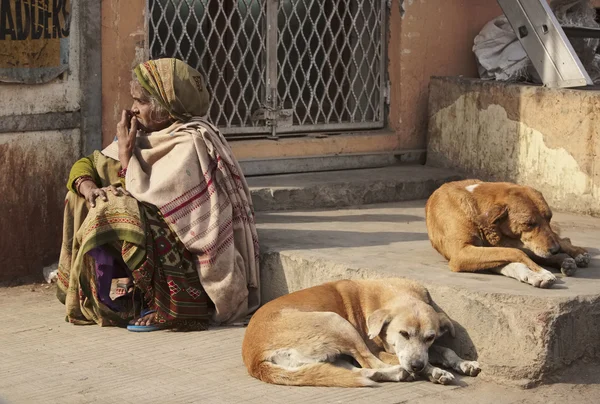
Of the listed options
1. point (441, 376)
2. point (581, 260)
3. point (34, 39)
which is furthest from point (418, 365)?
point (34, 39)

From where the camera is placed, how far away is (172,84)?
249 inches

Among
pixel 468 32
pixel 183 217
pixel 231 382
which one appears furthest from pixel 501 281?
pixel 468 32

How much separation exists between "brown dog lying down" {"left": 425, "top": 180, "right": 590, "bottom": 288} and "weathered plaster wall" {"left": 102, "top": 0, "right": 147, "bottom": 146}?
264 centimetres

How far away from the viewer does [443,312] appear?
542 centimetres

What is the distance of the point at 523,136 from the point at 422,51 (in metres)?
1.28

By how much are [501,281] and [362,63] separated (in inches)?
151

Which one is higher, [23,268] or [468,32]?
[468,32]

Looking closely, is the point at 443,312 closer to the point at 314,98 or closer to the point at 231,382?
the point at 231,382

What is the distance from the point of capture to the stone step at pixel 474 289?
16.8ft

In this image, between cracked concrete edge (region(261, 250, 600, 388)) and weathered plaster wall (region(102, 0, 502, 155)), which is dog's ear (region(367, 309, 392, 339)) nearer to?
cracked concrete edge (region(261, 250, 600, 388))

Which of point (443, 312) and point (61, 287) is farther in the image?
point (61, 287)

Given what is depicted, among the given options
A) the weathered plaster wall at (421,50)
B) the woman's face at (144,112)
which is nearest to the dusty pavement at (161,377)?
the woman's face at (144,112)

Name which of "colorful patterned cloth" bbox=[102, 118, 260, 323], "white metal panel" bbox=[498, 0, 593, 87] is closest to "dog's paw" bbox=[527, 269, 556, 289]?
"colorful patterned cloth" bbox=[102, 118, 260, 323]

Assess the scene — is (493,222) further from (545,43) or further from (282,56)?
(282,56)
